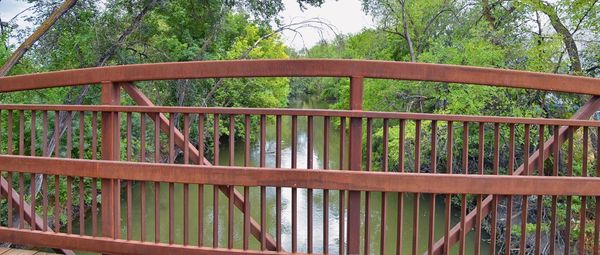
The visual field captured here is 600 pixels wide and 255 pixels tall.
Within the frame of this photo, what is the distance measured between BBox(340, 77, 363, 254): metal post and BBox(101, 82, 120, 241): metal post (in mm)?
951

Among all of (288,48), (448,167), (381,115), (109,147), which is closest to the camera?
(381,115)

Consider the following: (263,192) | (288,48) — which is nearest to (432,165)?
(263,192)

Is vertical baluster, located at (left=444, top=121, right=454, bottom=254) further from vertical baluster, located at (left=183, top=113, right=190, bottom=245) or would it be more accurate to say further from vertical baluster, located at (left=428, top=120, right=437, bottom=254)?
vertical baluster, located at (left=183, top=113, right=190, bottom=245)

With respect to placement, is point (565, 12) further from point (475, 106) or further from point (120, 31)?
point (120, 31)

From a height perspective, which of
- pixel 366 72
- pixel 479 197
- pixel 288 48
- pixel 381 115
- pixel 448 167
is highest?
pixel 288 48

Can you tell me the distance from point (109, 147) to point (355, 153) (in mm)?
996

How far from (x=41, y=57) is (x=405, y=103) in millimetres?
7020

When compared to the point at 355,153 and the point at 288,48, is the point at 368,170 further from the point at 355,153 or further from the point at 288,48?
the point at 288,48

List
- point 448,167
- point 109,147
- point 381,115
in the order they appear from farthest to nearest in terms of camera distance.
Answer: point 109,147, point 448,167, point 381,115

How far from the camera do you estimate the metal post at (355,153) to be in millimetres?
1599

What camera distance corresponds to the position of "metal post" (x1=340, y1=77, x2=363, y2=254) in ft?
5.24

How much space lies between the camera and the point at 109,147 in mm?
1805

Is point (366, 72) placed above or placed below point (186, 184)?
above

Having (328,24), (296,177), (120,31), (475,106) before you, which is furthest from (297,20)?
(296,177)
